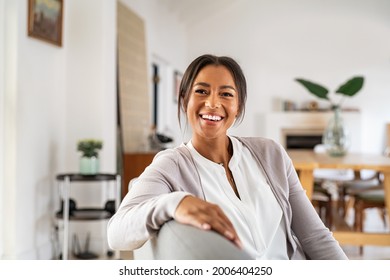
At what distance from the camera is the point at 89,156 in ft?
8.35

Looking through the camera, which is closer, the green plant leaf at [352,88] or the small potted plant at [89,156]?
the small potted plant at [89,156]

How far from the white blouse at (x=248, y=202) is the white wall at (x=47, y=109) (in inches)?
62.6

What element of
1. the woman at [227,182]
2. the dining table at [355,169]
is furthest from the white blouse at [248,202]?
the dining table at [355,169]

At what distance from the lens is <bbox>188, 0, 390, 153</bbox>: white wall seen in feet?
5.33

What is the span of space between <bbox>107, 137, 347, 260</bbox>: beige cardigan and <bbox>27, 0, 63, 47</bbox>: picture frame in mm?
1673

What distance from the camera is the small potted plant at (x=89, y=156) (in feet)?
8.29

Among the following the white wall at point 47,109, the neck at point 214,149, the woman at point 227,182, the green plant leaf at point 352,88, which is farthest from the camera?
the green plant leaf at point 352,88

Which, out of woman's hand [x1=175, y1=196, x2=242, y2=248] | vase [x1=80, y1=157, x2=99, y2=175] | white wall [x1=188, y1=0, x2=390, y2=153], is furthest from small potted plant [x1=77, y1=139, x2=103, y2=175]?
woman's hand [x1=175, y1=196, x2=242, y2=248]

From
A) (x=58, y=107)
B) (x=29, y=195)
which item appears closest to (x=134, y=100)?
(x=58, y=107)

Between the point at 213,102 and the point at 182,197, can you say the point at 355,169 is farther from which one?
the point at 182,197

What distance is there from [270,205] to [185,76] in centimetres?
26

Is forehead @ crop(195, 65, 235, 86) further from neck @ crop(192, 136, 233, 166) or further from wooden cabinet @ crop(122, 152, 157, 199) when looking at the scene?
wooden cabinet @ crop(122, 152, 157, 199)

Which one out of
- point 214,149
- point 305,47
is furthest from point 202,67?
point 305,47

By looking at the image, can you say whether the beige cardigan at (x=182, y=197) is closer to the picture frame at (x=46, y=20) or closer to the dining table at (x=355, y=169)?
the dining table at (x=355, y=169)
